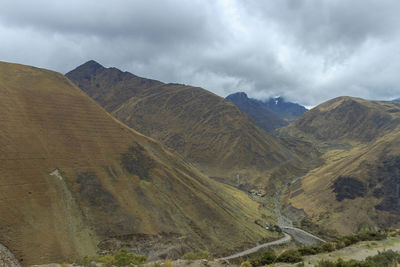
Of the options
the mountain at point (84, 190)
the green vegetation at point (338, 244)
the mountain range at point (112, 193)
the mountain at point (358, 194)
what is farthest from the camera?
the mountain at point (358, 194)

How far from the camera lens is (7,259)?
31234mm

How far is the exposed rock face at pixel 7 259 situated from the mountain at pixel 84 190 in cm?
99

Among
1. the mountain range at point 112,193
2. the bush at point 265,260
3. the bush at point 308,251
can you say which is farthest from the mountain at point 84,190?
the bush at point 308,251

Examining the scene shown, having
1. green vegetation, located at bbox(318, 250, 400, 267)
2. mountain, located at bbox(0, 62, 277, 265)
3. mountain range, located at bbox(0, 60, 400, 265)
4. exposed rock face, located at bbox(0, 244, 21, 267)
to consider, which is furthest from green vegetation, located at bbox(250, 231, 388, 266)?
exposed rock face, located at bbox(0, 244, 21, 267)

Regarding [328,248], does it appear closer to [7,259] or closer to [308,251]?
[308,251]

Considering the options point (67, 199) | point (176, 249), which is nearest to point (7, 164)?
point (67, 199)

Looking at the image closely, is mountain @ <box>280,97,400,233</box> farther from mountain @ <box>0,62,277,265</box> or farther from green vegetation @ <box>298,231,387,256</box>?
green vegetation @ <box>298,231,387,256</box>

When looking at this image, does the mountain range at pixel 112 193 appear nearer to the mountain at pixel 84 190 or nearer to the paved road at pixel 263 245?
the mountain at pixel 84 190

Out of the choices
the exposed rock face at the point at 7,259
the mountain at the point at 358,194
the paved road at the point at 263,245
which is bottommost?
the paved road at the point at 263,245

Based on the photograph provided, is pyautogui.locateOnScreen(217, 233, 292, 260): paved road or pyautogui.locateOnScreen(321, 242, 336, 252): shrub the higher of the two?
pyautogui.locateOnScreen(321, 242, 336, 252): shrub

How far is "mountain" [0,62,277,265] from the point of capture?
40281mm

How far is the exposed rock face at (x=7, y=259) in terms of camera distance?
98.1 feet

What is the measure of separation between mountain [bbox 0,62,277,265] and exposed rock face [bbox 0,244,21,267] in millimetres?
987

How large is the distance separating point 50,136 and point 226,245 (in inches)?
2069
